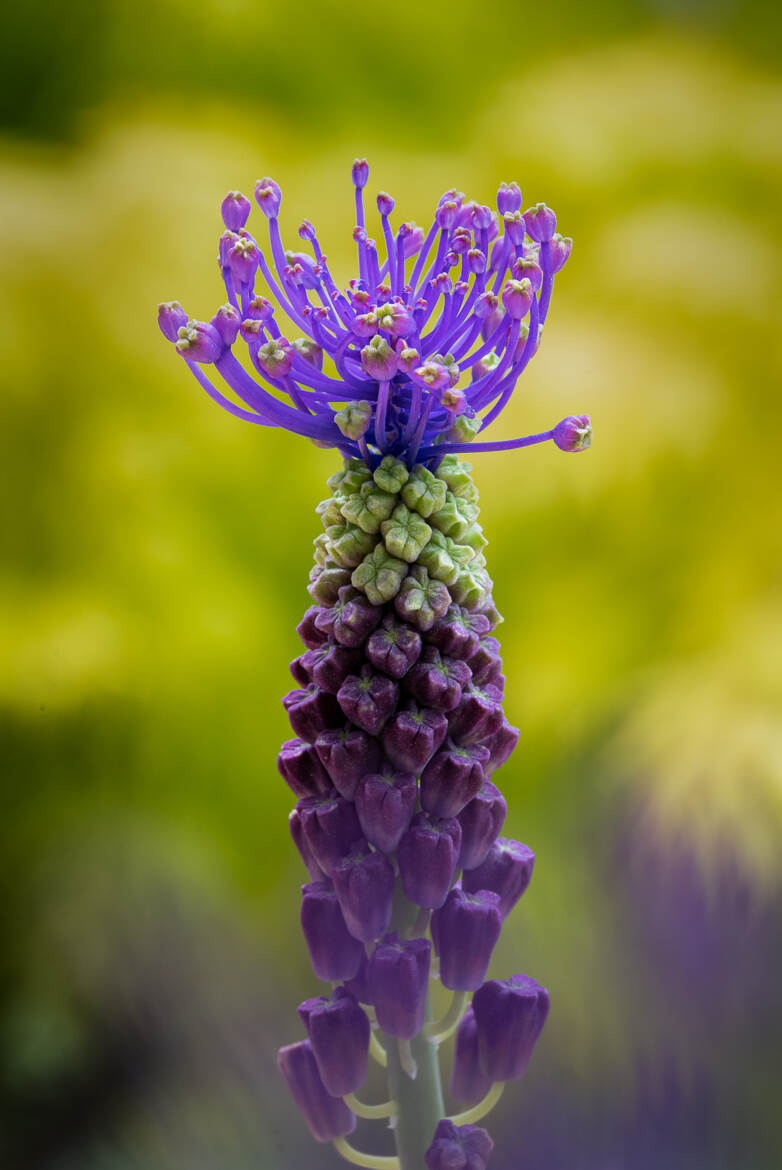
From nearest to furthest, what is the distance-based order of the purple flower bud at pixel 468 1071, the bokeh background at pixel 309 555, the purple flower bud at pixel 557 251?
the purple flower bud at pixel 557 251, the purple flower bud at pixel 468 1071, the bokeh background at pixel 309 555

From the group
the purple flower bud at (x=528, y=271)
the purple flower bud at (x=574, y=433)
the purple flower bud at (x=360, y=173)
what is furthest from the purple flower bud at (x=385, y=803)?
the purple flower bud at (x=360, y=173)

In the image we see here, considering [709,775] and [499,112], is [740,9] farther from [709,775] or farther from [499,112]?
[709,775]

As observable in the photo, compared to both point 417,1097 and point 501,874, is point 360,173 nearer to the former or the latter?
point 501,874

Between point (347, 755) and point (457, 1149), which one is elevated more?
point (347, 755)

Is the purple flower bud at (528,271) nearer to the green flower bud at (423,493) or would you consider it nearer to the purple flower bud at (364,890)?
the green flower bud at (423,493)

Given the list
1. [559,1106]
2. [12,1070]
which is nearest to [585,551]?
[559,1106]

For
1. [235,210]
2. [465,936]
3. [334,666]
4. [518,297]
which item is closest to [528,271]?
[518,297]
